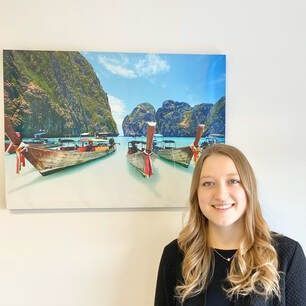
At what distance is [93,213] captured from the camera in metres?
1.48

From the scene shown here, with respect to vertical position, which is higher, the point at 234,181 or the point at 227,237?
the point at 234,181

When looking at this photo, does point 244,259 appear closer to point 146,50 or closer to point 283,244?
point 283,244

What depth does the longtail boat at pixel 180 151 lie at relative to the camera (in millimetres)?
1478

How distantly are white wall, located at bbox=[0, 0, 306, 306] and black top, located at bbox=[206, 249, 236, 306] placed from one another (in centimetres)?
28

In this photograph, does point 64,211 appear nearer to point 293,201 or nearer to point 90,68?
point 90,68

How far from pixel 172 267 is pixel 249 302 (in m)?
0.30

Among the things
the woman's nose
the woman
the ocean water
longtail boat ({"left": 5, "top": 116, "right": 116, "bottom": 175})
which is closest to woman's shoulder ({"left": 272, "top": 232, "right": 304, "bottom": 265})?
the woman

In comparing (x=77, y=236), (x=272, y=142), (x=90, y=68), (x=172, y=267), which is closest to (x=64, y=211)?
(x=77, y=236)

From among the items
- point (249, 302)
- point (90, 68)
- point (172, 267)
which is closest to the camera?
point (249, 302)

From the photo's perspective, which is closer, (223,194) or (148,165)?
(223,194)

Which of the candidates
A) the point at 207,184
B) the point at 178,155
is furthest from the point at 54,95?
the point at 207,184

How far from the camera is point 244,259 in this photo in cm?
122

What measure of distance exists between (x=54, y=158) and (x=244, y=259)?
821mm

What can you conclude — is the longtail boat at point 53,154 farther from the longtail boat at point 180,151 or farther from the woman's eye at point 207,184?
the woman's eye at point 207,184
